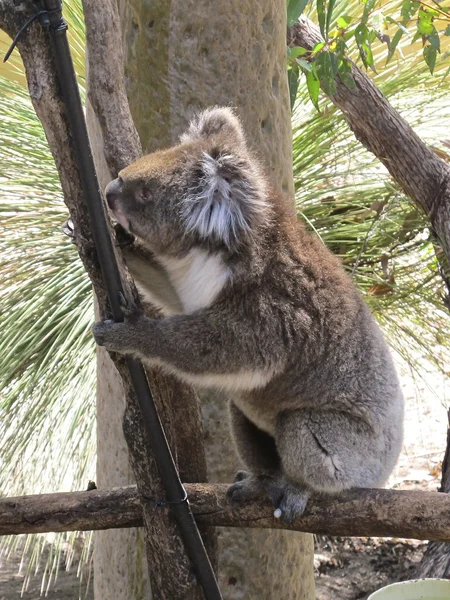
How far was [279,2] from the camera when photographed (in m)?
3.05

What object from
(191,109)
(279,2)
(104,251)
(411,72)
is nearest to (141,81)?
(191,109)

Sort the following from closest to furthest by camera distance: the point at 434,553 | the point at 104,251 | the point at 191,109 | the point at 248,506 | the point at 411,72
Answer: the point at 104,251, the point at 248,506, the point at 191,109, the point at 434,553, the point at 411,72

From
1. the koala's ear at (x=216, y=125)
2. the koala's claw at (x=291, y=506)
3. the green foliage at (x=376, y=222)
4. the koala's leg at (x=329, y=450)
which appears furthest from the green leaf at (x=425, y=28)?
the green foliage at (x=376, y=222)

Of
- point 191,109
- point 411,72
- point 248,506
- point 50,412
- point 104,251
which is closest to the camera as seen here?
point 104,251

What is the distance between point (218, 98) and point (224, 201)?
34.5 inches

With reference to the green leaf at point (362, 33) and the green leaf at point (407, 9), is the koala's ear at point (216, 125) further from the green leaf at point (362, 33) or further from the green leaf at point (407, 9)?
the green leaf at point (407, 9)

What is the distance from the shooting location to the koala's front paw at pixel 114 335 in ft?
6.87

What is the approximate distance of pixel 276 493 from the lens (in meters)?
2.36

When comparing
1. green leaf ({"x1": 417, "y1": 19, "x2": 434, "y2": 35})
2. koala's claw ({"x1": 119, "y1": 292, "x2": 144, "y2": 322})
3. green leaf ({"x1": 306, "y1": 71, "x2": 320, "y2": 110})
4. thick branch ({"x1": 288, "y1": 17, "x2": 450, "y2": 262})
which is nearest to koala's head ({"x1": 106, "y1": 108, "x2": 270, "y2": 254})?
koala's claw ({"x1": 119, "y1": 292, "x2": 144, "y2": 322})

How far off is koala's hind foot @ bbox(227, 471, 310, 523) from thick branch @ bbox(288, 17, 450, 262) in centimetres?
163

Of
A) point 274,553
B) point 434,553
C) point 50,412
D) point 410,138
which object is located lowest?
point 434,553

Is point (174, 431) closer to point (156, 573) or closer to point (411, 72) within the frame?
point (156, 573)

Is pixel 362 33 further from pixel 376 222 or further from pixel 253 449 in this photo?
pixel 376 222

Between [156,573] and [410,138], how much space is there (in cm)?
230
